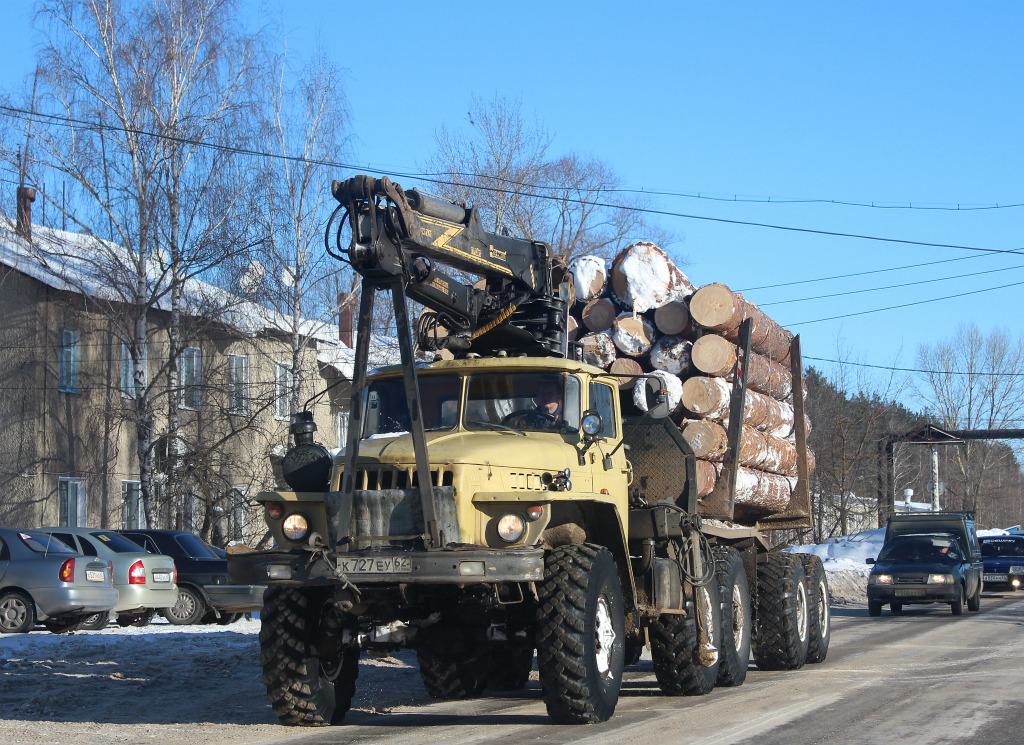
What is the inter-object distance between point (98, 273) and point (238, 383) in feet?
14.3

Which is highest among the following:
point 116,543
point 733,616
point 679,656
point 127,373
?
point 127,373

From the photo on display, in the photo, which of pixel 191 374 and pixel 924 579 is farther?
pixel 191 374

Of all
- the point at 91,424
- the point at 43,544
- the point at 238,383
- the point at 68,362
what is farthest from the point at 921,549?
the point at 68,362

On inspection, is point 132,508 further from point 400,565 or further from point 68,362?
point 400,565

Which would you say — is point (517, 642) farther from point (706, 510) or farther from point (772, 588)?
point (772, 588)

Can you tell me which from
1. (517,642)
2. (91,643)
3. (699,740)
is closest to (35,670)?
(91,643)

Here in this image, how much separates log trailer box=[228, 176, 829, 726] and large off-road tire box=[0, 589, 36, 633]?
8.24 meters

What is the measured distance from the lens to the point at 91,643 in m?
14.0

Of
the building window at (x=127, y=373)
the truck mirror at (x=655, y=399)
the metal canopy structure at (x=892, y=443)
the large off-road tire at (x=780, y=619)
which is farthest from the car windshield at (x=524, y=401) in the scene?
the metal canopy structure at (x=892, y=443)

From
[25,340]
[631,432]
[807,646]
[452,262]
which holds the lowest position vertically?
[807,646]

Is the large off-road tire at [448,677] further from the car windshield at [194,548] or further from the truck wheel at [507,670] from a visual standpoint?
the car windshield at [194,548]

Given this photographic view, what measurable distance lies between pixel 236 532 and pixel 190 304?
589 centimetres

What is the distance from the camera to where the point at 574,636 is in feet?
26.9

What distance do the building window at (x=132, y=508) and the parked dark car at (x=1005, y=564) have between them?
21.6 metres
